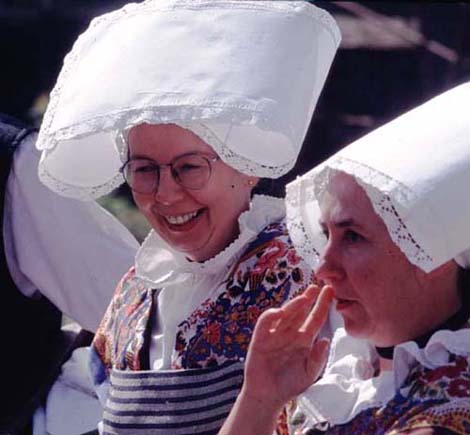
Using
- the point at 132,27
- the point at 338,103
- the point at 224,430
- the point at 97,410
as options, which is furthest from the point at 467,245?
the point at 338,103

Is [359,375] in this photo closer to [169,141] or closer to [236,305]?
[236,305]

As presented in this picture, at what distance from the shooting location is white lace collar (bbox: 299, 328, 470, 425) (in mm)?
2334

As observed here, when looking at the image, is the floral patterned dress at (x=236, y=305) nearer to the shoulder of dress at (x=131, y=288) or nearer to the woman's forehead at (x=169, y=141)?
the shoulder of dress at (x=131, y=288)

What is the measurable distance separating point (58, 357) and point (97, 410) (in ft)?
1.21

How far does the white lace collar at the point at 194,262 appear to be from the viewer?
2994mm

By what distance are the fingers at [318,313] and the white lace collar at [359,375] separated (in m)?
0.14

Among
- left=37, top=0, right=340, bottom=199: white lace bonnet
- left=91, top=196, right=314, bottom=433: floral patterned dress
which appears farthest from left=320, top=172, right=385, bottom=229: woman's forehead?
left=91, top=196, right=314, bottom=433: floral patterned dress

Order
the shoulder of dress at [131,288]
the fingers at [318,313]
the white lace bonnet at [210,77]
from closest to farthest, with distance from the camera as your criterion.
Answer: the fingers at [318,313] < the white lace bonnet at [210,77] < the shoulder of dress at [131,288]

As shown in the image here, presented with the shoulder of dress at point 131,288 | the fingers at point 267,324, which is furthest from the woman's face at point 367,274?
the shoulder of dress at point 131,288

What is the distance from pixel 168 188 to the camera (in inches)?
115

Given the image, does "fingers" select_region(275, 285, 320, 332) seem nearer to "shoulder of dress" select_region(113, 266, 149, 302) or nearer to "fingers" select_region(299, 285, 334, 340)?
"fingers" select_region(299, 285, 334, 340)

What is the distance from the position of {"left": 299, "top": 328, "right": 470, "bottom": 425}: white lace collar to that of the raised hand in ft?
0.34

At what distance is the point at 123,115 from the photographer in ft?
9.32

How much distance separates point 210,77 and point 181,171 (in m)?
0.22
